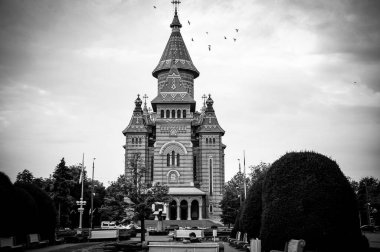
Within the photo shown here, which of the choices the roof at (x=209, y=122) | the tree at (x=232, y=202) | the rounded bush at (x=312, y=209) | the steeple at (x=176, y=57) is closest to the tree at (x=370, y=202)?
the tree at (x=232, y=202)

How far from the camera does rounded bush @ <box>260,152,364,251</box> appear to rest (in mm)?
18141

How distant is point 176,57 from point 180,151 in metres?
20.5

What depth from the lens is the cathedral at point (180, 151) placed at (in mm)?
71375

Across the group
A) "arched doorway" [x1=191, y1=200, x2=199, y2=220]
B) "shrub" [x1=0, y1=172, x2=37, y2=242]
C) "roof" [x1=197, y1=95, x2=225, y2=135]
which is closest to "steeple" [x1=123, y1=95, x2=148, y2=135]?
"roof" [x1=197, y1=95, x2=225, y2=135]

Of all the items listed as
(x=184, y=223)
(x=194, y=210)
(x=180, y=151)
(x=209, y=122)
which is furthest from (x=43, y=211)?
(x=209, y=122)

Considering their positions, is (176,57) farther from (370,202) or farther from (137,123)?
(370,202)

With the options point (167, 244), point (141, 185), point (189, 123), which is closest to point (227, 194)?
point (189, 123)

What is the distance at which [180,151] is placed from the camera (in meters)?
72.4

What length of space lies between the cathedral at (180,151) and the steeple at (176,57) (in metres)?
5.48

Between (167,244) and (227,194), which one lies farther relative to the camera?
(227,194)

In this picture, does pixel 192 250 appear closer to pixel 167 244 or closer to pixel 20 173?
pixel 167 244

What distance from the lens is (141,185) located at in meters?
35.8

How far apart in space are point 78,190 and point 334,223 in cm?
5945

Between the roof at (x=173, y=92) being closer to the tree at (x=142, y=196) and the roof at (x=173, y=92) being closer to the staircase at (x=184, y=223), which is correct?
the staircase at (x=184, y=223)
